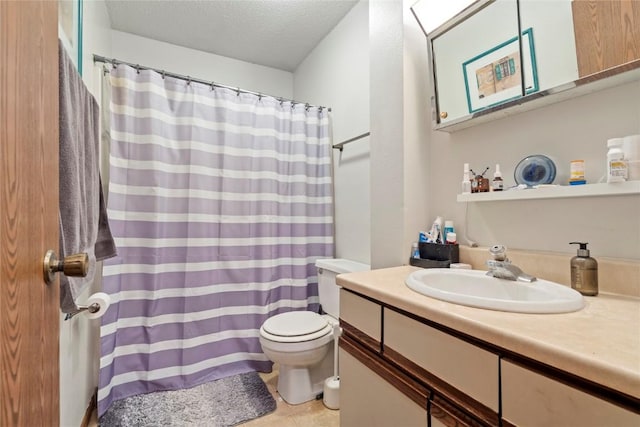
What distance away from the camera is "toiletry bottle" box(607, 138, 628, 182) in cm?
76

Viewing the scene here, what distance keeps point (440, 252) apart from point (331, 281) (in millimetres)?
794

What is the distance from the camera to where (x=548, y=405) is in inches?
20.0

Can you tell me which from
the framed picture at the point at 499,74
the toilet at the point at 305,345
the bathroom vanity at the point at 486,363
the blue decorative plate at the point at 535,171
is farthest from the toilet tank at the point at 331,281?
the framed picture at the point at 499,74

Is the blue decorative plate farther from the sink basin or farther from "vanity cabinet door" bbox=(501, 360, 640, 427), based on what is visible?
"vanity cabinet door" bbox=(501, 360, 640, 427)

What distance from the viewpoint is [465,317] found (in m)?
0.65

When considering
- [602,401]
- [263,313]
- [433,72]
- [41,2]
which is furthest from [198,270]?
[602,401]

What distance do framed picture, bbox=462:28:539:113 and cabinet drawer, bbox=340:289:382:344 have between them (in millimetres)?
876

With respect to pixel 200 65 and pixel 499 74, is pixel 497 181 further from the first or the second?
pixel 200 65

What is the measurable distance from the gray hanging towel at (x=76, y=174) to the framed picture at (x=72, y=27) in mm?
237

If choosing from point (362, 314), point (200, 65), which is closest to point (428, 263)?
point (362, 314)

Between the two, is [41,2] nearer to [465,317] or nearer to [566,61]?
[465,317]

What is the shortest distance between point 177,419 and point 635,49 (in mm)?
2256

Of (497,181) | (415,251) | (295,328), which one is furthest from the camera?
(295,328)

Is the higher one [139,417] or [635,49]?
[635,49]
